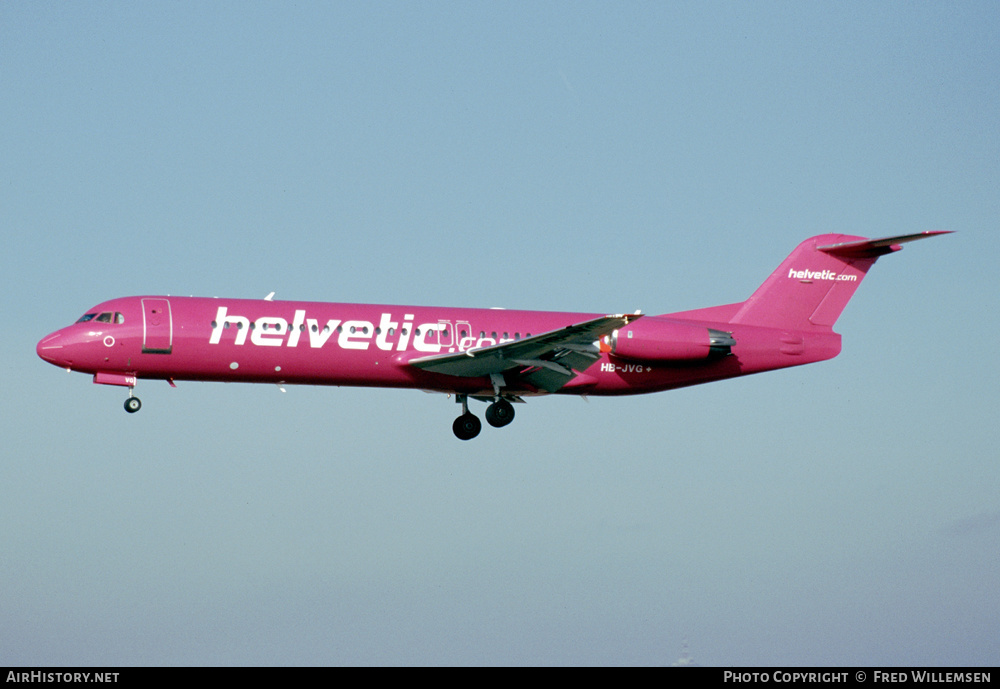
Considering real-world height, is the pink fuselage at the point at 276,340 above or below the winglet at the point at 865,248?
below

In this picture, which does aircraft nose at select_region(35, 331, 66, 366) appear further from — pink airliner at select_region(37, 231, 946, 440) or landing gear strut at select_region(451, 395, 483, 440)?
landing gear strut at select_region(451, 395, 483, 440)

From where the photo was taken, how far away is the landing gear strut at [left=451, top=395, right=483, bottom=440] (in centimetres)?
3841

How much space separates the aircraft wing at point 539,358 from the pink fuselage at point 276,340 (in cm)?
46

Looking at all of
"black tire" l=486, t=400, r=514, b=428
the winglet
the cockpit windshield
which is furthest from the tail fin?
the cockpit windshield

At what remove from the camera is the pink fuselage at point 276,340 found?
117 ft

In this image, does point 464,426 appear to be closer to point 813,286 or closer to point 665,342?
point 665,342

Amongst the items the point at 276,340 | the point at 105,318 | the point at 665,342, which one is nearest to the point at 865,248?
the point at 665,342

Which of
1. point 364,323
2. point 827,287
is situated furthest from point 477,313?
point 827,287

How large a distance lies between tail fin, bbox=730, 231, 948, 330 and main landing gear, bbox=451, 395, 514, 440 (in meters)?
7.55

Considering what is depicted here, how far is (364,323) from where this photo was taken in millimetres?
36375

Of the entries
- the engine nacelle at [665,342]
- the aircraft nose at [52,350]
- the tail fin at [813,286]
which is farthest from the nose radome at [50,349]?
the tail fin at [813,286]

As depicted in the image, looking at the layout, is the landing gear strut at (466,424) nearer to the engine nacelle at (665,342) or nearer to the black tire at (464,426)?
the black tire at (464,426)
